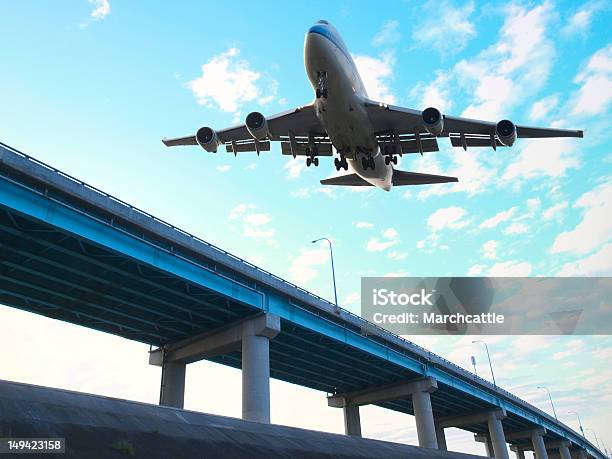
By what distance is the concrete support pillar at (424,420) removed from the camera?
54.5m

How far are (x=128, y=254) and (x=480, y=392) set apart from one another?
190 ft

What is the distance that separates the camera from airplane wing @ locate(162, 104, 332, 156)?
31234 millimetres

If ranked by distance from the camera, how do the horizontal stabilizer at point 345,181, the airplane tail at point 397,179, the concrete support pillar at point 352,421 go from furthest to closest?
the concrete support pillar at point 352,421 → the horizontal stabilizer at point 345,181 → the airplane tail at point 397,179

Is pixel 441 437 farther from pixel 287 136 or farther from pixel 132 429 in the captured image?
pixel 132 429

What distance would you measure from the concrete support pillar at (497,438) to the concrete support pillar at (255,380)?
51.7 metres

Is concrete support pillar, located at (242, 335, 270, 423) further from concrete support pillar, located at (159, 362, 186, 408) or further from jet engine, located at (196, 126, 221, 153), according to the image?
jet engine, located at (196, 126, 221, 153)

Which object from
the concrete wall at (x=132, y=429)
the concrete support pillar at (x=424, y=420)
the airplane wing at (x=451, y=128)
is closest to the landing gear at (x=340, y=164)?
the airplane wing at (x=451, y=128)

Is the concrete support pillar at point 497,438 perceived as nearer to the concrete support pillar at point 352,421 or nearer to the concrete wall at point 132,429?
the concrete support pillar at point 352,421

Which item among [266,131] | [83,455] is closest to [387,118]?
[266,131]

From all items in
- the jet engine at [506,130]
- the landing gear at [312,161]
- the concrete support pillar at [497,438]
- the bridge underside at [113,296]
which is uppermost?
the landing gear at [312,161]

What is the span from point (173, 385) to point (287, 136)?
75.7 ft

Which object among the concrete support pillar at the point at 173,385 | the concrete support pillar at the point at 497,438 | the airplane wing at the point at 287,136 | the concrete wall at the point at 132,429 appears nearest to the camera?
the concrete wall at the point at 132,429

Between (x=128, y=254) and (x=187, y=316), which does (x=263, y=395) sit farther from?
(x=128, y=254)

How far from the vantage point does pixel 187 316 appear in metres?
39.9
